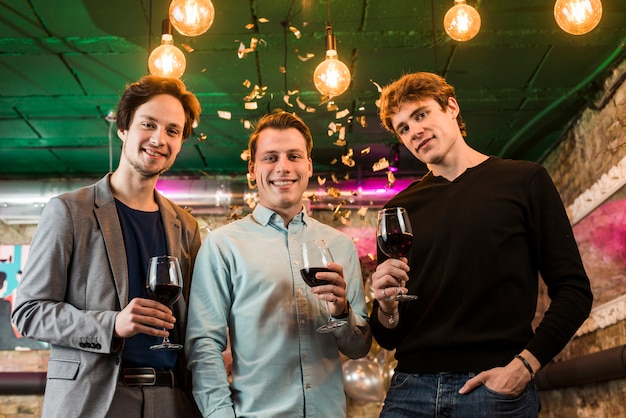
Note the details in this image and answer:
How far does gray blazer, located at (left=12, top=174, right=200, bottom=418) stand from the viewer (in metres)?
1.80

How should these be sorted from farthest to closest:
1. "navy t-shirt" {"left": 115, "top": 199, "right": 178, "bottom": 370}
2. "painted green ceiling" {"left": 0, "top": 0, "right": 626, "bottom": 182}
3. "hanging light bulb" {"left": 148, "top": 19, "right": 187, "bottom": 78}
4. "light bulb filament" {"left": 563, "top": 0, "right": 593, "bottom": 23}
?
"painted green ceiling" {"left": 0, "top": 0, "right": 626, "bottom": 182}
"hanging light bulb" {"left": 148, "top": 19, "right": 187, "bottom": 78}
"light bulb filament" {"left": 563, "top": 0, "right": 593, "bottom": 23}
"navy t-shirt" {"left": 115, "top": 199, "right": 178, "bottom": 370}

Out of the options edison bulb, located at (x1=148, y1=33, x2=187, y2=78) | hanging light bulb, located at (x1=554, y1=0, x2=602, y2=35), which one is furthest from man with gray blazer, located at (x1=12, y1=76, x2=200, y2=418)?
hanging light bulb, located at (x1=554, y1=0, x2=602, y2=35)

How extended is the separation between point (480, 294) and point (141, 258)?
1.05 meters

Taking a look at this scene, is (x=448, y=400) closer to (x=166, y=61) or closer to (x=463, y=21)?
(x=463, y=21)

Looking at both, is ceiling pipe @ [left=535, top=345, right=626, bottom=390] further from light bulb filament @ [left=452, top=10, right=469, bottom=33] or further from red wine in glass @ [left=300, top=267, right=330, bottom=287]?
red wine in glass @ [left=300, top=267, right=330, bottom=287]

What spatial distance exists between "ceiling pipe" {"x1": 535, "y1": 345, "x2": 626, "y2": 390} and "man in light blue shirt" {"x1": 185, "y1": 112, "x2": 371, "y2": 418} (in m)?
2.59

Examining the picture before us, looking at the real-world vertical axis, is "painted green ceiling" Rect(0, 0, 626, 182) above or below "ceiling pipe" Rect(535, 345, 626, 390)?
above

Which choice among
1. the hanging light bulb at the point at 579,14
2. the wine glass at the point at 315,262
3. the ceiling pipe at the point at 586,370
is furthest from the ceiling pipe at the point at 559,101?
the wine glass at the point at 315,262

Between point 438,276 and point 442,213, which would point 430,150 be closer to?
point 442,213

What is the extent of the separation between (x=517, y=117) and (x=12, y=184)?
Answer: 15.2 ft

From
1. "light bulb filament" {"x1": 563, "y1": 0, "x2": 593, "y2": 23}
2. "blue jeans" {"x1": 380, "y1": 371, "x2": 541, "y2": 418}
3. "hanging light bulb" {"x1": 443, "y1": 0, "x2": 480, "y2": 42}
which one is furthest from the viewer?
"hanging light bulb" {"x1": 443, "y1": 0, "x2": 480, "y2": 42}

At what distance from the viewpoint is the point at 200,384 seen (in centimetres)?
181

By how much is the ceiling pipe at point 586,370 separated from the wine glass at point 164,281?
3095 mm

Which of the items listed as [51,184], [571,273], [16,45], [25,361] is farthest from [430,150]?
[25,361]
